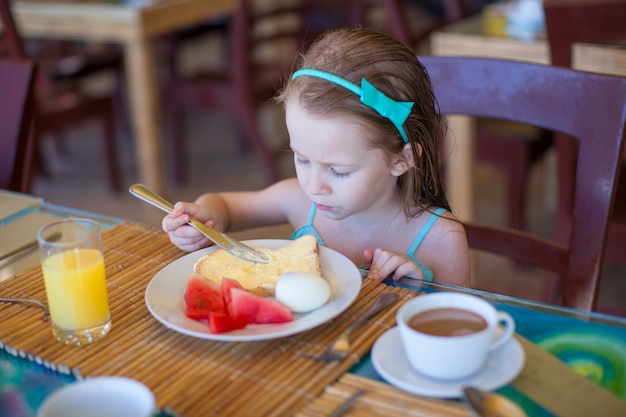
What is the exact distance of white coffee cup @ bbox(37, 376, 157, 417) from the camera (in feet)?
2.39

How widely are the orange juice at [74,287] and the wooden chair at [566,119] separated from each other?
79 cm

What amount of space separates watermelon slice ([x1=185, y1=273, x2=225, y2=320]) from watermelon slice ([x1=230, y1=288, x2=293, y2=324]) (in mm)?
25

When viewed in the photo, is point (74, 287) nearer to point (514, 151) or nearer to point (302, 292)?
point (302, 292)

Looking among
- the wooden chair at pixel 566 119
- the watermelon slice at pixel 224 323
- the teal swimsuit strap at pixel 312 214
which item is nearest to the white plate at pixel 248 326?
the watermelon slice at pixel 224 323

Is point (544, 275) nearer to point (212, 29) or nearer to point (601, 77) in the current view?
point (601, 77)

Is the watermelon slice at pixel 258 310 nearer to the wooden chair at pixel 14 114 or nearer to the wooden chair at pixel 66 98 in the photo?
the wooden chair at pixel 14 114

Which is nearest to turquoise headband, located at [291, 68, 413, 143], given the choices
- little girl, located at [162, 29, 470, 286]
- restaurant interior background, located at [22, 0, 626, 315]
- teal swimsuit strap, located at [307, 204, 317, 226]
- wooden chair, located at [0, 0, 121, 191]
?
little girl, located at [162, 29, 470, 286]

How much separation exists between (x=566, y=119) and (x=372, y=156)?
361 mm

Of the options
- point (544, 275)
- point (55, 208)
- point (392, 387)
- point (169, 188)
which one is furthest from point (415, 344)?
point (169, 188)

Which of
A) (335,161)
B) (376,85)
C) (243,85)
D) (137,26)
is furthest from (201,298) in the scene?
(243,85)

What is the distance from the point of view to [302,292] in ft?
3.10

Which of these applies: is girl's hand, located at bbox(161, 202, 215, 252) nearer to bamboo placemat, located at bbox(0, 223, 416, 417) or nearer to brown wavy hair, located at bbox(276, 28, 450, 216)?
bamboo placemat, located at bbox(0, 223, 416, 417)

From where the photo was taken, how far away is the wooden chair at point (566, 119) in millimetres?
1287

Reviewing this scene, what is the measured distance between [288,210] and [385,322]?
1.94 ft
